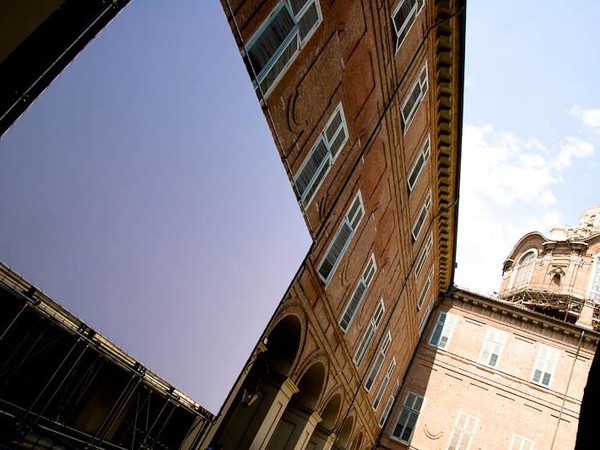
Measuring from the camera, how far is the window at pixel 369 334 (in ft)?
49.1

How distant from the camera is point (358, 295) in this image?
13375 millimetres

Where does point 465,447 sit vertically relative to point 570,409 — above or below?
below

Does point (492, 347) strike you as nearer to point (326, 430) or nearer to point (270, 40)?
point (326, 430)

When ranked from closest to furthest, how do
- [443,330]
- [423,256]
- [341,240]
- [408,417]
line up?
1. [341,240]
2. [423,256]
3. [408,417]
4. [443,330]

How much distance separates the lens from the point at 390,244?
14867 millimetres

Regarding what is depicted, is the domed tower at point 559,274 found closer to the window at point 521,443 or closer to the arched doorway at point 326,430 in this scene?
the window at point 521,443

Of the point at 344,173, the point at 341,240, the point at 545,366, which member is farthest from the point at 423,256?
the point at 344,173

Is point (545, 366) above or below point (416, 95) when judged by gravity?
below

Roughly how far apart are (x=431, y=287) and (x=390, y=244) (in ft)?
31.5

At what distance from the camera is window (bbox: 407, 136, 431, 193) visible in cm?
1475

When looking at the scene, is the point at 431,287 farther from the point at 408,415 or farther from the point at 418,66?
the point at 418,66

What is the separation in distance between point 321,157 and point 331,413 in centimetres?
938

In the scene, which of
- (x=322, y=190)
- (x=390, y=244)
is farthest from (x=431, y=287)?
(x=322, y=190)

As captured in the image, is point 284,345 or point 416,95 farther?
point 416,95
